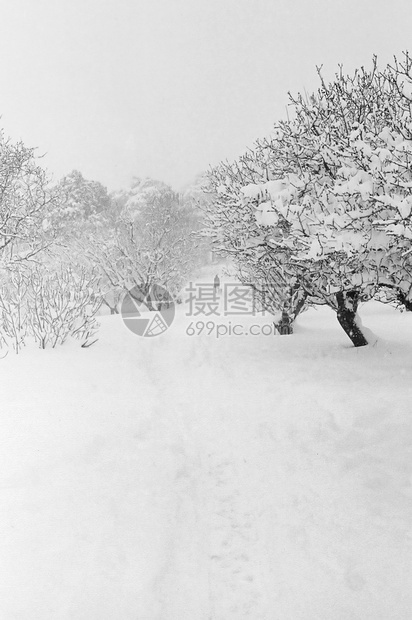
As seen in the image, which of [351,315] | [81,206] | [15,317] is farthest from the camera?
[81,206]

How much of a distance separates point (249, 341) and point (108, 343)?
12.7 ft

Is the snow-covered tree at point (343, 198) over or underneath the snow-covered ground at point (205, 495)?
over

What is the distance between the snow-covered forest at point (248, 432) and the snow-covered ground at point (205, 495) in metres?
0.02

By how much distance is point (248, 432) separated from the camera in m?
5.51

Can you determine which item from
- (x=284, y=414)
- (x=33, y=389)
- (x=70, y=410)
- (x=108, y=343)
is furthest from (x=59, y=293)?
(x=284, y=414)

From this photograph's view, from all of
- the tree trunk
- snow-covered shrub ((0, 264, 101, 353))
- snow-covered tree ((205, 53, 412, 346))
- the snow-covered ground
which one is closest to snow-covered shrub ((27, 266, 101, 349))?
snow-covered shrub ((0, 264, 101, 353))

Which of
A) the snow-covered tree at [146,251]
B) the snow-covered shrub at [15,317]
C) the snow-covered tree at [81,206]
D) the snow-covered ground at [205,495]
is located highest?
the snow-covered tree at [81,206]

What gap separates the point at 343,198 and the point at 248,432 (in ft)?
12.7

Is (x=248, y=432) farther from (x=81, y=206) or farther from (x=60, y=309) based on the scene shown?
(x=81, y=206)

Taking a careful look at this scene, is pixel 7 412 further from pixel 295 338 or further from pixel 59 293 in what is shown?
pixel 295 338

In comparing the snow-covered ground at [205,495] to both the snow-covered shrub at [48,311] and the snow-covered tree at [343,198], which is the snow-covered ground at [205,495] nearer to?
the snow-covered shrub at [48,311]

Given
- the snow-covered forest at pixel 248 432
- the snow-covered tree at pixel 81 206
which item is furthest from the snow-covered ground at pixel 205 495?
the snow-covered tree at pixel 81 206

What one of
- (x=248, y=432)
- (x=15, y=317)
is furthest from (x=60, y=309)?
(x=248, y=432)

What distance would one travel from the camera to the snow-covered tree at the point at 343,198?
16.6 feet
